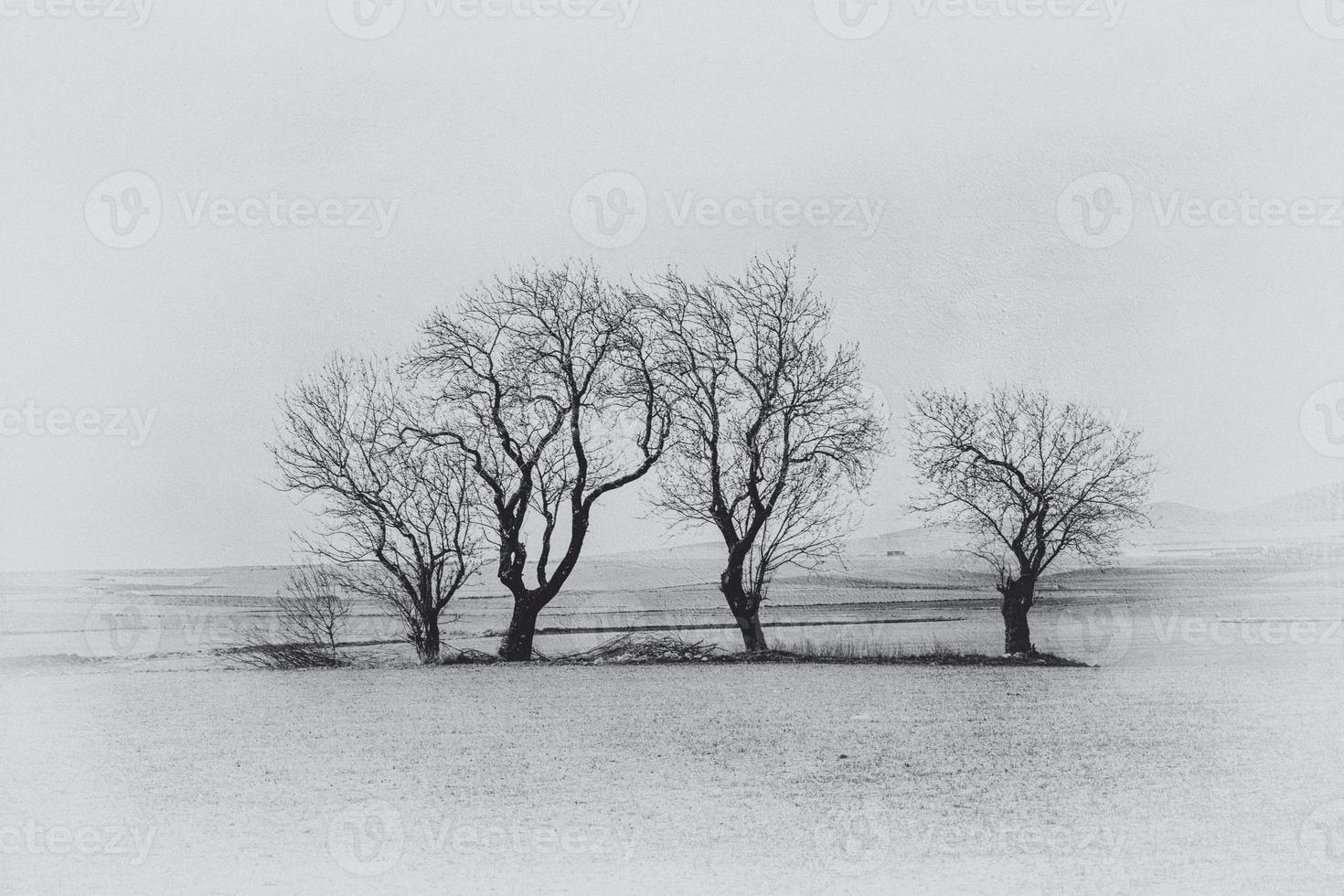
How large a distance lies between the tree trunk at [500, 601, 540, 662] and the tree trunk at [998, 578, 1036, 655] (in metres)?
9.04

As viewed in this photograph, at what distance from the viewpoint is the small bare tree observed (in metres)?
21.3

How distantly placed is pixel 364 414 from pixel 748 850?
14.5m

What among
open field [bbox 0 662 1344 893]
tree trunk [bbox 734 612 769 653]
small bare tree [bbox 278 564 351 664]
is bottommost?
open field [bbox 0 662 1344 893]

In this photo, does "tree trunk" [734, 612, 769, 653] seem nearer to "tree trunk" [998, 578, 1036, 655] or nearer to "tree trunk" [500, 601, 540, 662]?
"tree trunk" [500, 601, 540, 662]

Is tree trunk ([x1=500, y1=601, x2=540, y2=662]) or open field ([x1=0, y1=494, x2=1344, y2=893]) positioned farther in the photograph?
tree trunk ([x1=500, y1=601, x2=540, y2=662])

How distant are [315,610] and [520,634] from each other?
4159mm

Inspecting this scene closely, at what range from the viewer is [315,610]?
2186 centimetres

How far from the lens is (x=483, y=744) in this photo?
11930mm

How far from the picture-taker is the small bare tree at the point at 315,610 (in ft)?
69.9

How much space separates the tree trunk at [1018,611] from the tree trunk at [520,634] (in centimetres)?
904

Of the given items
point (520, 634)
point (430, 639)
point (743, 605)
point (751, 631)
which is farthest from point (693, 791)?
point (430, 639)

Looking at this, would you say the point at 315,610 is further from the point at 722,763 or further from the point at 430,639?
the point at 722,763

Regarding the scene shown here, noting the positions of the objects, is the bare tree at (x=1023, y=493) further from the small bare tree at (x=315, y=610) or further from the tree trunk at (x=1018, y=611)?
the small bare tree at (x=315, y=610)

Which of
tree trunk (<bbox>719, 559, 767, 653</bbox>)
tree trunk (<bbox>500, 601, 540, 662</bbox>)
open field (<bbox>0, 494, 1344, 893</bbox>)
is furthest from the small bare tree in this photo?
tree trunk (<bbox>719, 559, 767, 653</bbox>)
